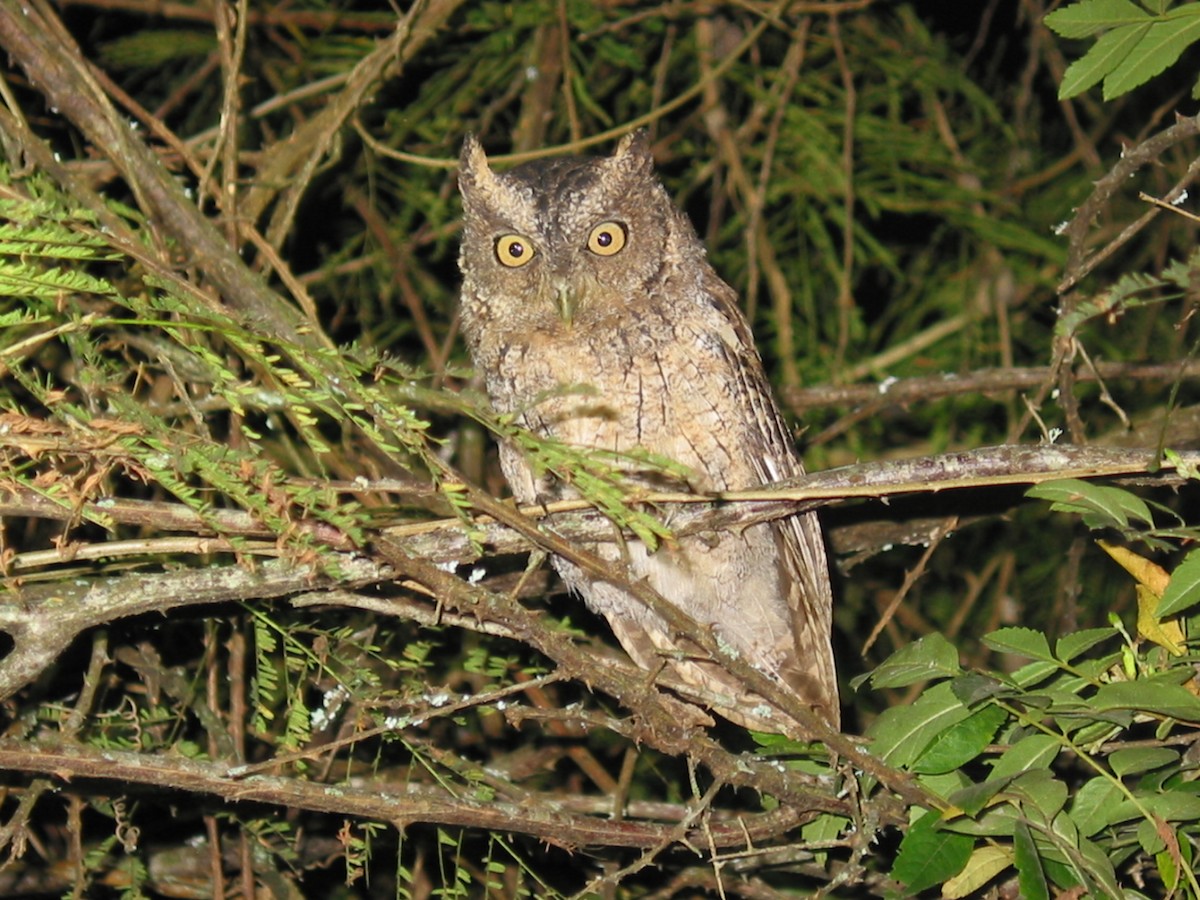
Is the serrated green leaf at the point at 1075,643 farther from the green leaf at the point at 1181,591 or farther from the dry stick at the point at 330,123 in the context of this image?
the dry stick at the point at 330,123

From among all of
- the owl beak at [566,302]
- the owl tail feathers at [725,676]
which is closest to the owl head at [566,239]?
the owl beak at [566,302]

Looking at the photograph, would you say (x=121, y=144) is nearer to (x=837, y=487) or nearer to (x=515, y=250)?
(x=515, y=250)

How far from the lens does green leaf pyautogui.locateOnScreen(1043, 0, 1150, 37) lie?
161 cm

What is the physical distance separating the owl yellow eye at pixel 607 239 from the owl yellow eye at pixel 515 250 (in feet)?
0.40

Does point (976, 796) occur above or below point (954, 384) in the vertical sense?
below

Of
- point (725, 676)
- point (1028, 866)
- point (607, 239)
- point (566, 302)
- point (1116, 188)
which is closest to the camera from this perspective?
point (1028, 866)

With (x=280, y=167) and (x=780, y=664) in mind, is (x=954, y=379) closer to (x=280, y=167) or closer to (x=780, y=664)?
(x=780, y=664)

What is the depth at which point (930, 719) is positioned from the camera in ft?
5.05

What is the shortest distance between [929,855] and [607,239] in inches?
50.9

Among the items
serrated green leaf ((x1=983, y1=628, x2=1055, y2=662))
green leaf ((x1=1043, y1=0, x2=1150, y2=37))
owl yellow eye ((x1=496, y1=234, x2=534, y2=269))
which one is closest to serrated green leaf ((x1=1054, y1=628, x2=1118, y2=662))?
serrated green leaf ((x1=983, y1=628, x2=1055, y2=662))

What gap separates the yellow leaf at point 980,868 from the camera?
156 cm

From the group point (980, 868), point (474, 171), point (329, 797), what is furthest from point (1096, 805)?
point (474, 171)

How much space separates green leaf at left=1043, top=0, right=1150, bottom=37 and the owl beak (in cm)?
94

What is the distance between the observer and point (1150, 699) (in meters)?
1.41
